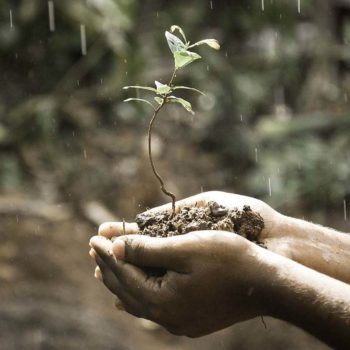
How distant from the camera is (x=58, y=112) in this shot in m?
6.16

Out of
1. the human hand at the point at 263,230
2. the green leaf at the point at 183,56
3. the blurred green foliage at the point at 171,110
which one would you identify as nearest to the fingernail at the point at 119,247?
the human hand at the point at 263,230

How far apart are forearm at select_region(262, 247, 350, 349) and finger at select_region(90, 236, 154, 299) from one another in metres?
0.37

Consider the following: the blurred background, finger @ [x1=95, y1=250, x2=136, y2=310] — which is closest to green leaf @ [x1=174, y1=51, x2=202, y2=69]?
finger @ [x1=95, y1=250, x2=136, y2=310]

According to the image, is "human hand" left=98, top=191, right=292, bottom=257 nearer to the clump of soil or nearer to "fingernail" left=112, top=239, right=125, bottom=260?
the clump of soil

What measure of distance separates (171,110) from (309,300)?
5.66m

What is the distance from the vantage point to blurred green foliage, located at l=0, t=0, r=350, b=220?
5410 millimetres

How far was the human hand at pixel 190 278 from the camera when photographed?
68.0 inches

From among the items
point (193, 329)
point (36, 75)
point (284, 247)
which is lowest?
point (193, 329)

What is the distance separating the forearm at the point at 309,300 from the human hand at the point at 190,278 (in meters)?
0.04

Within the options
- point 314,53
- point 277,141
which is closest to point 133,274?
point 277,141

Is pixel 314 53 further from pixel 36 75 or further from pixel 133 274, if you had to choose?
pixel 133 274

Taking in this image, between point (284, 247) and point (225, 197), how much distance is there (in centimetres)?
28

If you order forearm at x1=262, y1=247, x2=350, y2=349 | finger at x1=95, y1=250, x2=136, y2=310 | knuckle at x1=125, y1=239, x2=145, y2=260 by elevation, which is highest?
knuckle at x1=125, y1=239, x2=145, y2=260

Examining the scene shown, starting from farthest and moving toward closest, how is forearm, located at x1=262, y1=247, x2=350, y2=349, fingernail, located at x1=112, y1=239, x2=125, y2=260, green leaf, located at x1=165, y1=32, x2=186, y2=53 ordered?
green leaf, located at x1=165, y1=32, x2=186, y2=53 < fingernail, located at x1=112, y1=239, x2=125, y2=260 < forearm, located at x1=262, y1=247, x2=350, y2=349
